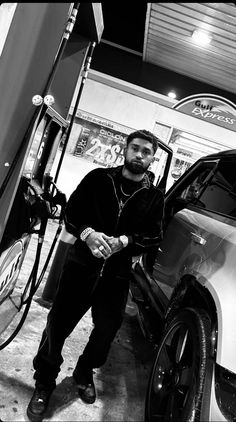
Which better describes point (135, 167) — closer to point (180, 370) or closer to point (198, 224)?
point (198, 224)

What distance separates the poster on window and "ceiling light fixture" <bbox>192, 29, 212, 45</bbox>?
2.71m

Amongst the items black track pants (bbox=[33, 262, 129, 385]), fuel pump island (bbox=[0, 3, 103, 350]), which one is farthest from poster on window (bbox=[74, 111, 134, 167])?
black track pants (bbox=[33, 262, 129, 385])

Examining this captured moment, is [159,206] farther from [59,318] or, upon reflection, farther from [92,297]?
[59,318]

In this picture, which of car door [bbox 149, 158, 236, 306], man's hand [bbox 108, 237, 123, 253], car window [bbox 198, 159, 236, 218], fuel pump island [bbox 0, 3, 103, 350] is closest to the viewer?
fuel pump island [bbox 0, 3, 103, 350]

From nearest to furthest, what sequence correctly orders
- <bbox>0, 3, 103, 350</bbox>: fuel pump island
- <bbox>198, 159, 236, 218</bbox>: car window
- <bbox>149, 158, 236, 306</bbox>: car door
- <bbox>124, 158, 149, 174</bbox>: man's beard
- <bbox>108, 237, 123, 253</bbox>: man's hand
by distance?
<bbox>0, 3, 103, 350</bbox>: fuel pump island, <bbox>108, 237, 123, 253</bbox>: man's hand, <bbox>124, 158, 149, 174</bbox>: man's beard, <bbox>149, 158, 236, 306</bbox>: car door, <bbox>198, 159, 236, 218</bbox>: car window

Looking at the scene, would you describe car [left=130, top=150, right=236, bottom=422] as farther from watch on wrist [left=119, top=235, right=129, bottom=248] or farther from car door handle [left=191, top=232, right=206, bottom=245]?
watch on wrist [left=119, top=235, right=129, bottom=248]

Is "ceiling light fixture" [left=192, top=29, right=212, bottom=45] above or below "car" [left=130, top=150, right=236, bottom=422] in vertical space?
above

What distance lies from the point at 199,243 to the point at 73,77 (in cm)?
173

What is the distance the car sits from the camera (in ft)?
5.85

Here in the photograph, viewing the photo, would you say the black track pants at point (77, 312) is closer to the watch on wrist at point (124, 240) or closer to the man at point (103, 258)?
the man at point (103, 258)

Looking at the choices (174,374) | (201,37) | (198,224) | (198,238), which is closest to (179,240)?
(198,224)

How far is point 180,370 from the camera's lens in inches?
89.7

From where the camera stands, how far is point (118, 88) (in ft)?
30.6

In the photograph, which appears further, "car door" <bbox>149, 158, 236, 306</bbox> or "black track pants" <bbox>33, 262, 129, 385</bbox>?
"car door" <bbox>149, 158, 236, 306</bbox>
